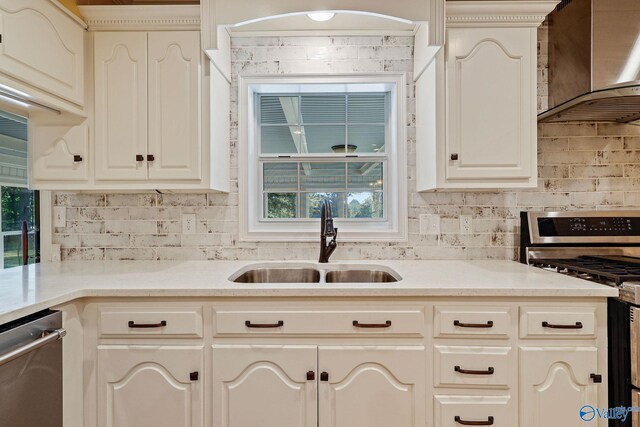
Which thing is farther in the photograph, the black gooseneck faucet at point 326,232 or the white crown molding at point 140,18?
the black gooseneck faucet at point 326,232

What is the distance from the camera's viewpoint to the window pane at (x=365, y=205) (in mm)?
2215

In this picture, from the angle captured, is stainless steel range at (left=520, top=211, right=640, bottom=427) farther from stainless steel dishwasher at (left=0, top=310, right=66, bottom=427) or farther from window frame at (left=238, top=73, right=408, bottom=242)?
stainless steel dishwasher at (left=0, top=310, right=66, bottom=427)

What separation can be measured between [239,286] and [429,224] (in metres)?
1.23

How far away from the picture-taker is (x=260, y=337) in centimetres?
140

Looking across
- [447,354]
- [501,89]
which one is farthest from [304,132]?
[447,354]

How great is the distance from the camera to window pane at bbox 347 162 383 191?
2221 millimetres

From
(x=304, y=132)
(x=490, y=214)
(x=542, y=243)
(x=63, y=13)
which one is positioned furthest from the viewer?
(x=304, y=132)

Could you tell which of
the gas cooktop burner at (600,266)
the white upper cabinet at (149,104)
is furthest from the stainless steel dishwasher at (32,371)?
the gas cooktop burner at (600,266)

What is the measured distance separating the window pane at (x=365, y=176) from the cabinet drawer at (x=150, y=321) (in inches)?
49.2

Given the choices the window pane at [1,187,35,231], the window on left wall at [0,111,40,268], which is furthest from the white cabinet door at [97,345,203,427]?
the window pane at [1,187,35,231]

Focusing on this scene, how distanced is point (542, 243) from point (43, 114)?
278cm

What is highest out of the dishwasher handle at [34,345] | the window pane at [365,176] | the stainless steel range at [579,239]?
the window pane at [365,176]

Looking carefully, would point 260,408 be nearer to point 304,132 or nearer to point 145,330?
point 145,330

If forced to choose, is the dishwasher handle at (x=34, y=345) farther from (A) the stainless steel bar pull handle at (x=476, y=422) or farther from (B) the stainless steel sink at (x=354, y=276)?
(A) the stainless steel bar pull handle at (x=476, y=422)
